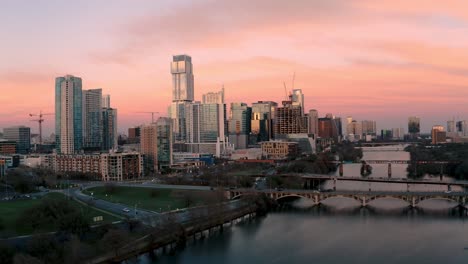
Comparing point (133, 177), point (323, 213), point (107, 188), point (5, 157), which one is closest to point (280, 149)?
point (133, 177)

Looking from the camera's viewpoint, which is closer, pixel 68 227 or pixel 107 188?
pixel 68 227

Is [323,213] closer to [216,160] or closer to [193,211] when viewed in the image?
[193,211]

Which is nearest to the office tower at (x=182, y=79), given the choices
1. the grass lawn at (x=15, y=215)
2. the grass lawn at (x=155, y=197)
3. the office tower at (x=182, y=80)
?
the office tower at (x=182, y=80)

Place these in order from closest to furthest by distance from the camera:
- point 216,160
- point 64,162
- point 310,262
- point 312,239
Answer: point 310,262, point 312,239, point 64,162, point 216,160

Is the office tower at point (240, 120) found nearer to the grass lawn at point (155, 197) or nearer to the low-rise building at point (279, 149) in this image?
the low-rise building at point (279, 149)

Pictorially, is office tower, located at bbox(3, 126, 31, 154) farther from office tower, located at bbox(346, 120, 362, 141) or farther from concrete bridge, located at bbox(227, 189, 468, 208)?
office tower, located at bbox(346, 120, 362, 141)

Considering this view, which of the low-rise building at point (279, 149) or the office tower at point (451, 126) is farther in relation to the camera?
the office tower at point (451, 126)

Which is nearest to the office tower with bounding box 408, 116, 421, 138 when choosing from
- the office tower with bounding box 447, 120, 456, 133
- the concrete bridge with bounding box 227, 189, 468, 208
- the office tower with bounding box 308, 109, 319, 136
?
the office tower with bounding box 447, 120, 456, 133

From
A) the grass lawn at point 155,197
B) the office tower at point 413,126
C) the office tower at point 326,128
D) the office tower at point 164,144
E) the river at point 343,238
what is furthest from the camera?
the office tower at point 413,126
